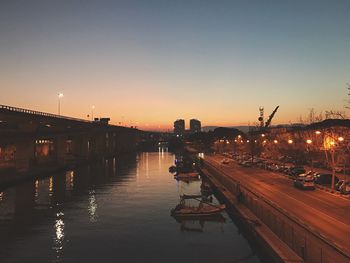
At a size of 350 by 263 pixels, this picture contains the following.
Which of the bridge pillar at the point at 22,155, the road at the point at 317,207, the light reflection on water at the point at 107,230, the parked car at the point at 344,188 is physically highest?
the bridge pillar at the point at 22,155

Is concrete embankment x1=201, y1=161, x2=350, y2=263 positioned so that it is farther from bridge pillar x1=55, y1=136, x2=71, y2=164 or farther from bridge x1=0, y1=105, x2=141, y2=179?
bridge pillar x1=55, y1=136, x2=71, y2=164

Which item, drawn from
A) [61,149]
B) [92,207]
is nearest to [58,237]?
[92,207]

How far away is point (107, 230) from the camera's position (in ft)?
155

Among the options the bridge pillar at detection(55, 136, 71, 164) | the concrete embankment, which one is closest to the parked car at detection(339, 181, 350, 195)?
the concrete embankment

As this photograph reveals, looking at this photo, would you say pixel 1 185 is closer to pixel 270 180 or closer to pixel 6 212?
pixel 6 212

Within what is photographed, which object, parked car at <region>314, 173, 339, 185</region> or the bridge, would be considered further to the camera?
the bridge

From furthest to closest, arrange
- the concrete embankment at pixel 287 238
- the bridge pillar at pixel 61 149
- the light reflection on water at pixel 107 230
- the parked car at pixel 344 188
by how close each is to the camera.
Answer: the bridge pillar at pixel 61 149
the parked car at pixel 344 188
the light reflection on water at pixel 107 230
the concrete embankment at pixel 287 238

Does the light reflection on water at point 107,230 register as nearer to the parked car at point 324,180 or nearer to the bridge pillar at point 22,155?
the parked car at point 324,180

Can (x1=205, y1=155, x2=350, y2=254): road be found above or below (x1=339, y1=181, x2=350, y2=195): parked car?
below

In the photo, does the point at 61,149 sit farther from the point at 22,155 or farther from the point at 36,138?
the point at 22,155

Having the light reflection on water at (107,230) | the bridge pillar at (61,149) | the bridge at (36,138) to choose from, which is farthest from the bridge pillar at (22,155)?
the bridge pillar at (61,149)

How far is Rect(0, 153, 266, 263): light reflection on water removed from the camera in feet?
123

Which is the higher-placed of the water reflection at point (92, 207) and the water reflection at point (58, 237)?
the water reflection at point (92, 207)

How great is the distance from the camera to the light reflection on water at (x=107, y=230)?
123ft
